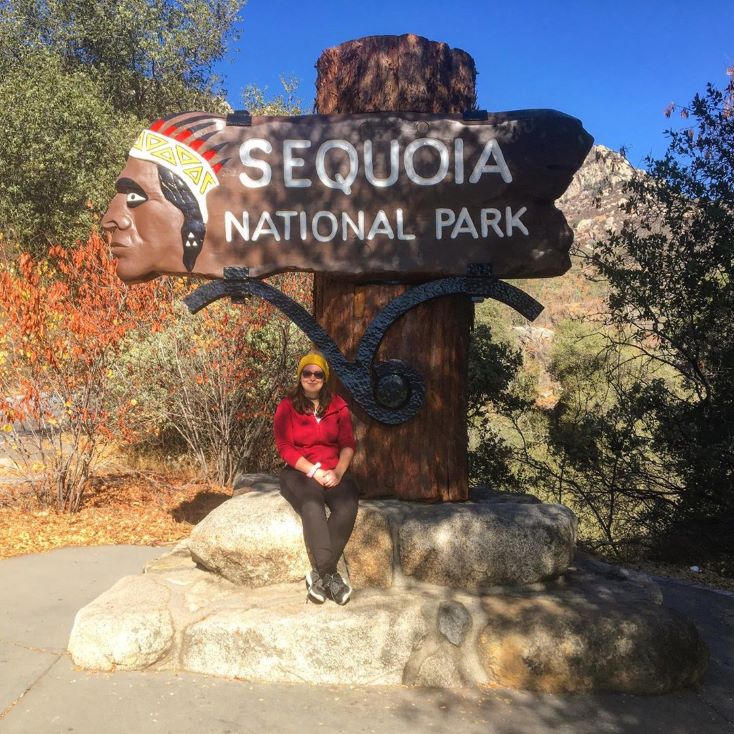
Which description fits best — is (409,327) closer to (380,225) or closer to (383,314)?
(383,314)

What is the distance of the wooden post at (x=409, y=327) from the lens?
14.3ft

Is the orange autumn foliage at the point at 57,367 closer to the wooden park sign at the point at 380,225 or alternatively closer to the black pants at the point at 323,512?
the wooden park sign at the point at 380,225

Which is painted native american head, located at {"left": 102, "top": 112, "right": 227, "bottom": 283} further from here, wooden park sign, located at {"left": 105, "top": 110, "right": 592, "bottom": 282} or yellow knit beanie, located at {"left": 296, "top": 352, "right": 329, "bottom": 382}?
yellow knit beanie, located at {"left": 296, "top": 352, "right": 329, "bottom": 382}

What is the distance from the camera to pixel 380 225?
14.3ft

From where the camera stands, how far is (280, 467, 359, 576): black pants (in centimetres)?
376

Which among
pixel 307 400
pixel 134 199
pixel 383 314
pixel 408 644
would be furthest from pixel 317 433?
pixel 134 199

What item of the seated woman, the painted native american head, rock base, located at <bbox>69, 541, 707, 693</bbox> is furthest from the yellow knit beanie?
rock base, located at <bbox>69, 541, 707, 693</bbox>

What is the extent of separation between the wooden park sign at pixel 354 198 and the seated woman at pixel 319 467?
76 cm

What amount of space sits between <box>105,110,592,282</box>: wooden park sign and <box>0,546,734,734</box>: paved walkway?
7.36 ft

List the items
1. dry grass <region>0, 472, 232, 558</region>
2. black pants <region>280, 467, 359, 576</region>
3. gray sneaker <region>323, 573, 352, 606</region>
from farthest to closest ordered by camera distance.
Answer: dry grass <region>0, 472, 232, 558</region>
black pants <region>280, 467, 359, 576</region>
gray sneaker <region>323, 573, 352, 606</region>

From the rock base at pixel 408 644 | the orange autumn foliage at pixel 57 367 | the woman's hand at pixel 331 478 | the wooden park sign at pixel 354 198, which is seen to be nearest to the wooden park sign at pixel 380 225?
the wooden park sign at pixel 354 198

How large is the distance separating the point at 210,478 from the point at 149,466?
1.32 metres

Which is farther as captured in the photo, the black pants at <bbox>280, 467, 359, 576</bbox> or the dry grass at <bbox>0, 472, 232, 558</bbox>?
the dry grass at <bbox>0, 472, 232, 558</bbox>

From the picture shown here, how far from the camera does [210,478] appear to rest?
8414mm
